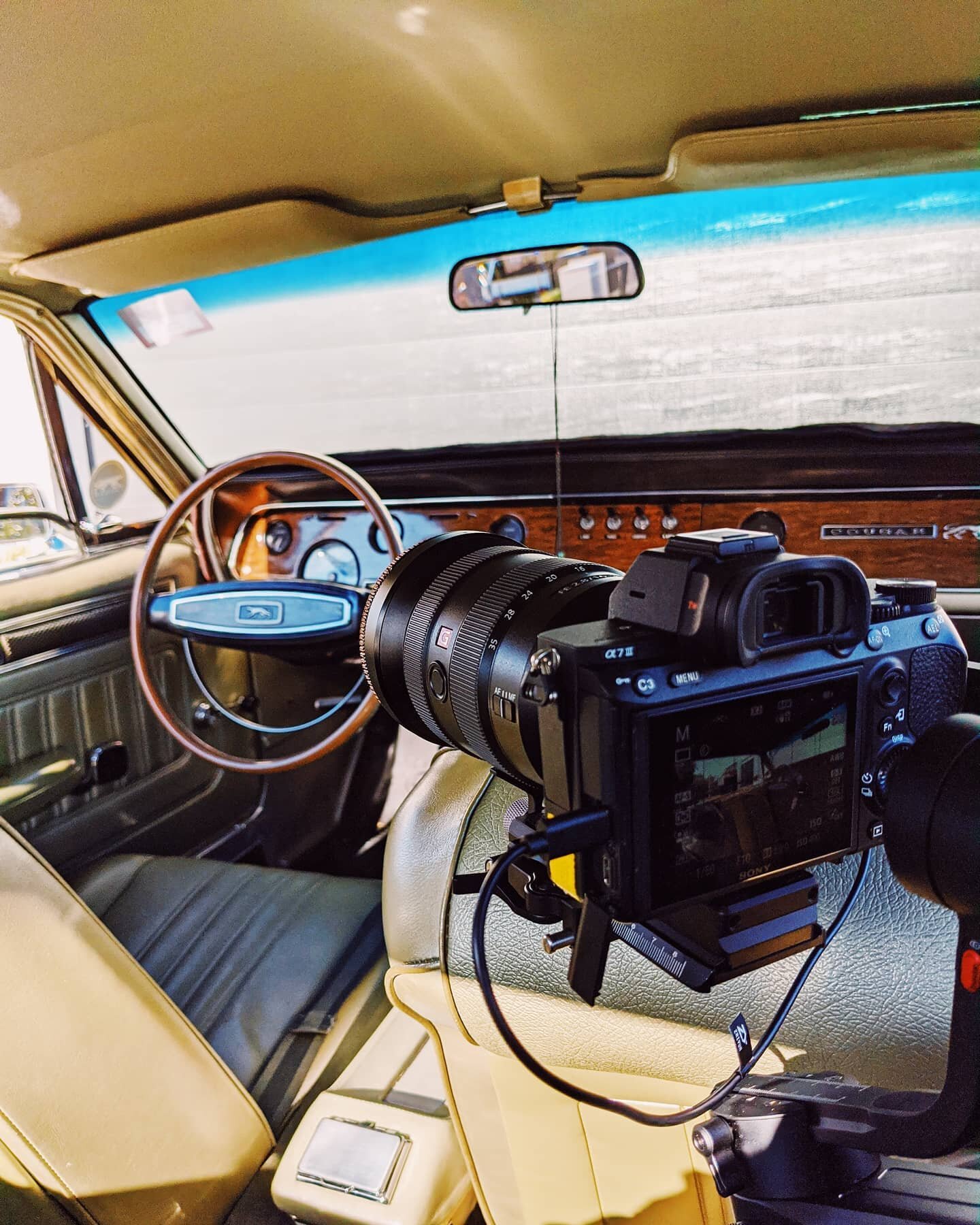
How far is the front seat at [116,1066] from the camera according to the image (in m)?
0.92

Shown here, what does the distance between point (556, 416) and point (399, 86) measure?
1.03 m

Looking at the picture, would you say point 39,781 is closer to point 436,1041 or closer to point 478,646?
point 436,1041

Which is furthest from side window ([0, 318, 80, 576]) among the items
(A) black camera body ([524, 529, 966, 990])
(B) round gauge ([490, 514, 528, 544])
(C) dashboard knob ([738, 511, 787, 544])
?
(A) black camera body ([524, 529, 966, 990])

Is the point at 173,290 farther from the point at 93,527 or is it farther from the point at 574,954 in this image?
the point at 574,954

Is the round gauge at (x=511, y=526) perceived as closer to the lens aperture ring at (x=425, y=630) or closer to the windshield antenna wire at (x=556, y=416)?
the windshield antenna wire at (x=556, y=416)

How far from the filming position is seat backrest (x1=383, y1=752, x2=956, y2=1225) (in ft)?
2.31

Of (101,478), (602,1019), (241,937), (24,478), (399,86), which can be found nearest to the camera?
(602,1019)

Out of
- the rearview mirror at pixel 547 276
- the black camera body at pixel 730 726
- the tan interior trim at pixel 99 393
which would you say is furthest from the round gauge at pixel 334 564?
the black camera body at pixel 730 726

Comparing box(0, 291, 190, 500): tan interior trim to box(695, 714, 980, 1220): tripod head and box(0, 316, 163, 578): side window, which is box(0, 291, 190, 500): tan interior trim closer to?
box(0, 316, 163, 578): side window

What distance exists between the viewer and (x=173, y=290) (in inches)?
83.5

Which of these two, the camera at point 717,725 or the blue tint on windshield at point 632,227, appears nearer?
the camera at point 717,725

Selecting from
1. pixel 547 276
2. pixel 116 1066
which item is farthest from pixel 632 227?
pixel 116 1066

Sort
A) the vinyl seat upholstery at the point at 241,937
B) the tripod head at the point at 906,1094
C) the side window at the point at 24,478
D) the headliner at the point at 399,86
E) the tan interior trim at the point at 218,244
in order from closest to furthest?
the tripod head at the point at 906,1094 < the headliner at the point at 399,86 < the vinyl seat upholstery at the point at 241,937 < the tan interior trim at the point at 218,244 < the side window at the point at 24,478

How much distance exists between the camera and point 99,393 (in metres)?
2.18
